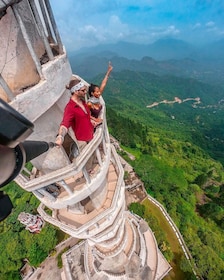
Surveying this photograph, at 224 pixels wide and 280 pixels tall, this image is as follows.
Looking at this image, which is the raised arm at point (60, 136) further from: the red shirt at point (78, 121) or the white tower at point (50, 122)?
the white tower at point (50, 122)

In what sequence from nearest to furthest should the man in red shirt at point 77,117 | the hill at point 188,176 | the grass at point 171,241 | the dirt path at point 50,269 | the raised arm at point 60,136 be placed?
the raised arm at point 60,136, the man in red shirt at point 77,117, the grass at point 171,241, the dirt path at point 50,269, the hill at point 188,176

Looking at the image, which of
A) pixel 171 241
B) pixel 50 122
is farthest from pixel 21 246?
pixel 50 122

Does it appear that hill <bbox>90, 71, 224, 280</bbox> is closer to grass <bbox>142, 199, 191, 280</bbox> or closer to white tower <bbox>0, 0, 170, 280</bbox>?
grass <bbox>142, 199, 191, 280</bbox>

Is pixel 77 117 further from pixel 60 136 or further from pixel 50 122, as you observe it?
pixel 60 136

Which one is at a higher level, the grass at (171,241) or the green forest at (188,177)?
the grass at (171,241)

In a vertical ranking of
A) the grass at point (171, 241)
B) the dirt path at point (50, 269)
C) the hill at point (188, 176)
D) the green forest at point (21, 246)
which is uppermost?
the green forest at point (21, 246)

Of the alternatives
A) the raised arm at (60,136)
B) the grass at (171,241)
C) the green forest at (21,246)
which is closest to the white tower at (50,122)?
the raised arm at (60,136)

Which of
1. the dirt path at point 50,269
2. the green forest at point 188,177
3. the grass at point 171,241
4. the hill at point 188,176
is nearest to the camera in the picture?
the grass at point 171,241

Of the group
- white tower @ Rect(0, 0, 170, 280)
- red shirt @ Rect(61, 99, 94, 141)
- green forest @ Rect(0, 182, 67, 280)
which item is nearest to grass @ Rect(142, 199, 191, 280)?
green forest @ Rect(0, 182, 67, 280)

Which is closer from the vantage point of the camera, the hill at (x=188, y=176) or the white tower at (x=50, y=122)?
the white tower at (x=50, y=122)
